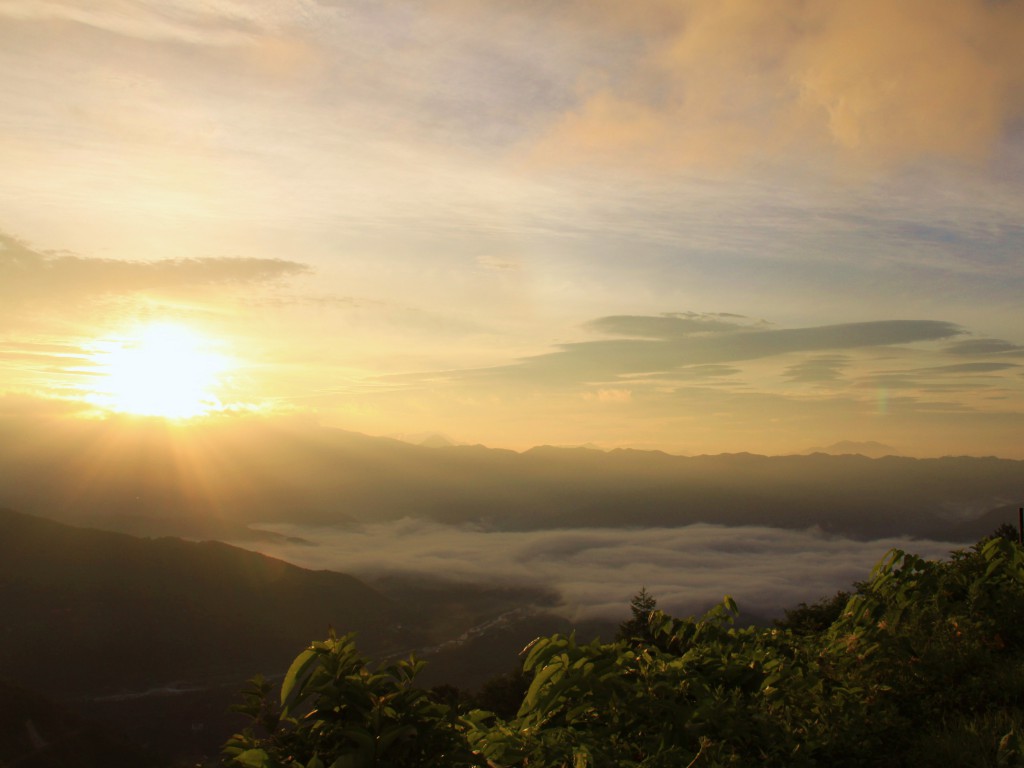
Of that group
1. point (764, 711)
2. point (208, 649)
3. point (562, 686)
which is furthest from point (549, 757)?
point (208, 649)

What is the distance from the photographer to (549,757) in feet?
12.2

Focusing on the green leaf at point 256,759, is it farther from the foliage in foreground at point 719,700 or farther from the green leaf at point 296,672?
the green leaf at point 296,672

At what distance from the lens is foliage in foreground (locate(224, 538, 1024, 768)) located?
327 cm

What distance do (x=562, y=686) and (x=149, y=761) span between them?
13052 cm

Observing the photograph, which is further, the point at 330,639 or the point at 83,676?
the point at 83,676

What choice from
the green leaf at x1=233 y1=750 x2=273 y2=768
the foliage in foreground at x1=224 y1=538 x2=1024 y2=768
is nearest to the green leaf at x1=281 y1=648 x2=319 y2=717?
the foliage in foreground at x1=224 y1=538 x2=1024 y2=768

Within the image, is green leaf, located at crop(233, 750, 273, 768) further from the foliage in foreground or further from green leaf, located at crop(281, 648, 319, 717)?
green leaf, located at crop(281, 648, 319, 717)

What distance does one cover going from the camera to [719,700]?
13.9 feet

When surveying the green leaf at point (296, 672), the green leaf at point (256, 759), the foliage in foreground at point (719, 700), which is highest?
the green leaf at point (296, 672)

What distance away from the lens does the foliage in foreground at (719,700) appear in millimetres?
3271

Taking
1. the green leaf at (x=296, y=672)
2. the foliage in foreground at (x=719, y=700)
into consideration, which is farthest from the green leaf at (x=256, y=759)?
the green leaf at (x=296, y=672)

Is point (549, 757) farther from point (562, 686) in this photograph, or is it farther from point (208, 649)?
point (208, 649)

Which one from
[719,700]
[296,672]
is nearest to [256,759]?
[296,672]

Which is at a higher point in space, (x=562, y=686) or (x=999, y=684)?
(x=562, y=686)
